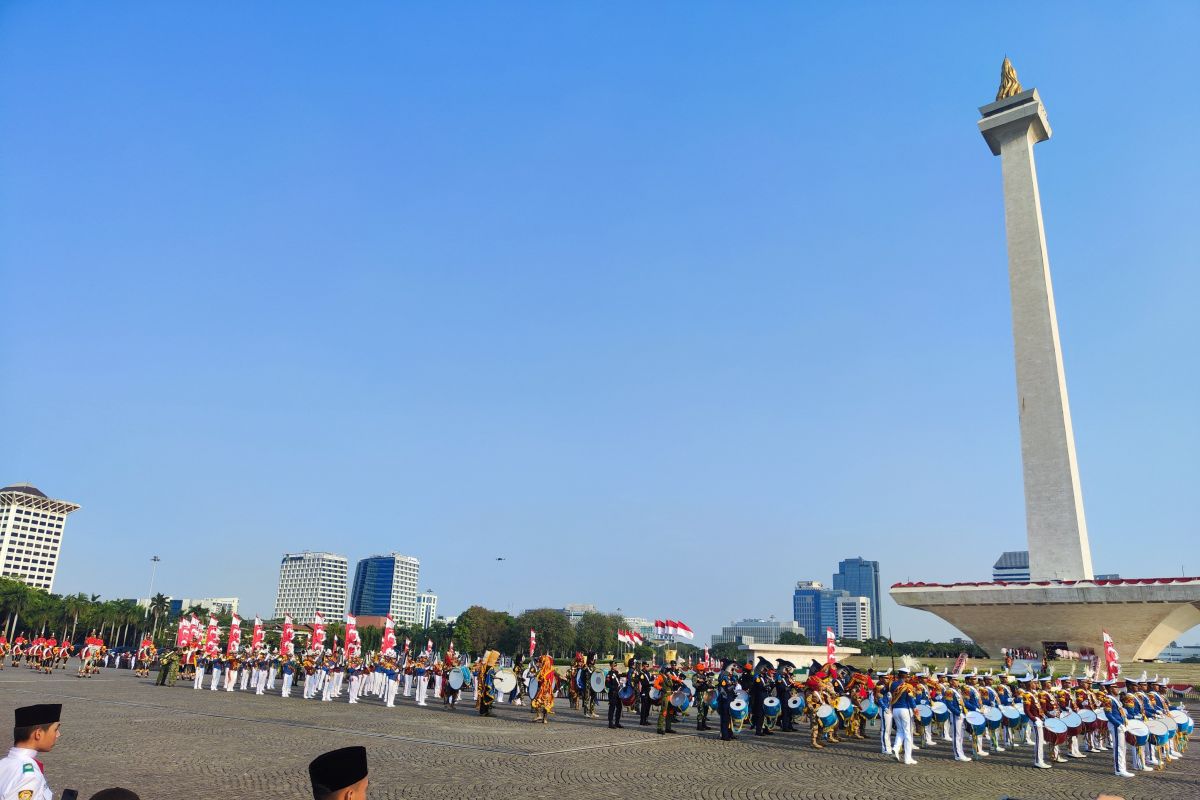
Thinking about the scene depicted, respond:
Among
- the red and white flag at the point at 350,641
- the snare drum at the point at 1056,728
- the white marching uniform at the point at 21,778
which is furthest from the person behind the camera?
the red and white flag at the point at 350,641

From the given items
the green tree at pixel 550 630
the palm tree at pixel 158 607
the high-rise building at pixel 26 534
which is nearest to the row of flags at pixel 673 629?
the green tree at pixel 550 630

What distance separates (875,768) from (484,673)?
11847 mm

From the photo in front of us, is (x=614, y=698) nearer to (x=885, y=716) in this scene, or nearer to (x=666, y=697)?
(x=666, y=697)

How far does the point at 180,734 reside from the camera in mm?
16703

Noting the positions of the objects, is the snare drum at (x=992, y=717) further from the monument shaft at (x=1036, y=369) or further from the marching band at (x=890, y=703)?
the monument shaft at (x=1036, y=369)

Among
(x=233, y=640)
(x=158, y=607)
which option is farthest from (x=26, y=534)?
(x=233, y=640)

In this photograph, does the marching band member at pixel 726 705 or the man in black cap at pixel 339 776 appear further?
the marching band member at pixel 726 705

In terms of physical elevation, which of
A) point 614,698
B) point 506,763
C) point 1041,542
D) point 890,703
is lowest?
point 506,763

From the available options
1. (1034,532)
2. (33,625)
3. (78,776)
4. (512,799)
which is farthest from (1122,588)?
(33,625)

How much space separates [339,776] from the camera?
11.2 feet

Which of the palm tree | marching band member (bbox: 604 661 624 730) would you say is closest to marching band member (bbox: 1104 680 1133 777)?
marching band member (bbox: 604 661 624 730)

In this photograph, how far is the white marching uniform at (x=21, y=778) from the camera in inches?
185

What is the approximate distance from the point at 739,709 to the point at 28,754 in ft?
55.4

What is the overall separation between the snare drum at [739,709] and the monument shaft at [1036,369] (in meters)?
36.7
